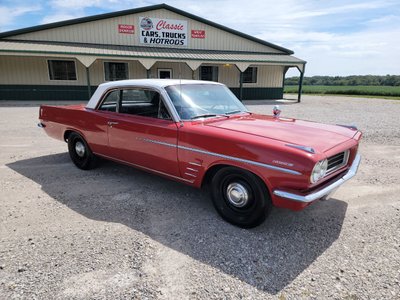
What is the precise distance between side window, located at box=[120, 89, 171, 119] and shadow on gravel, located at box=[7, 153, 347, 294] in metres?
1.17

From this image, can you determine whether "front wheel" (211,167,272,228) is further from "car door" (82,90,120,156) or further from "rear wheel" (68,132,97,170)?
"rear wheel" (68,132,97,170)

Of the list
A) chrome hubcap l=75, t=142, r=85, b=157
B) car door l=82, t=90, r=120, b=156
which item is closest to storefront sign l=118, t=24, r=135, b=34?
chrome hubcap l=75, t=142, r=85, b=157

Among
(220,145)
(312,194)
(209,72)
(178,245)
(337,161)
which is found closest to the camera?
(312,194)

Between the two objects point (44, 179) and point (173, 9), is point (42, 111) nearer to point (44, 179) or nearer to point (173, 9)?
point (44, 179)

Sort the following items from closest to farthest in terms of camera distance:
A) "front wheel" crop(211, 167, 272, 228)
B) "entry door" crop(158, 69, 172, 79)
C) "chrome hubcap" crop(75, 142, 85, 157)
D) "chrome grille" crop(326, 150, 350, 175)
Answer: "front wheel" crop(211, 167, 272, 228) → "chrome grille" crop(326, 150, 350, 175) → "chrome hubcap" crop(75, 142, 85, 157) → "entry door" crop(158, 69, 172, 79)

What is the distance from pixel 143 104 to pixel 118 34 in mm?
18102

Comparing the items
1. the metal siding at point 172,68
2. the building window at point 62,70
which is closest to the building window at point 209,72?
the metal siding at point 172,68

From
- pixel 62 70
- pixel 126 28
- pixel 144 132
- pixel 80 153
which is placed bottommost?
pixel 80 153

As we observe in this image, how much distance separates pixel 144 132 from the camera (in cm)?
395

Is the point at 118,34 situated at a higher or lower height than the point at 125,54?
higher

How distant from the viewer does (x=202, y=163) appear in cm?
340

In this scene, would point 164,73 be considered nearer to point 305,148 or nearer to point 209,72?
point 209,72

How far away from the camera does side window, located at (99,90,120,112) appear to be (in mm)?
4543

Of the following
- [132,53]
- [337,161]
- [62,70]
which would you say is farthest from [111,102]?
[62,70]
